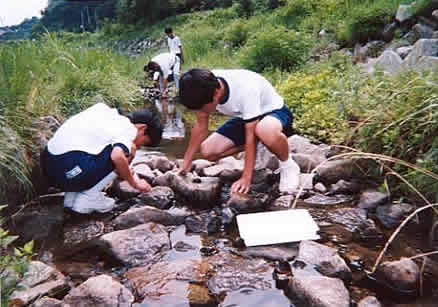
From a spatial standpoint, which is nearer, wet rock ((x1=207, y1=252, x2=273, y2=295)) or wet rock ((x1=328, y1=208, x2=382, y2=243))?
wet rock ((x1=207, y1=252, x2=273, y2=295))

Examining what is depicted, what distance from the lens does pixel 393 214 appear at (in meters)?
2.64

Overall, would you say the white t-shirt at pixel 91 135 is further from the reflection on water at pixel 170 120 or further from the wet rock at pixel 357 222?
the reflection on water at pixel 170 120

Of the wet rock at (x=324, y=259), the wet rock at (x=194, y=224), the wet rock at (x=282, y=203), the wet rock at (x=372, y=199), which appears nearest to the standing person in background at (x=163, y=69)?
the wet rock at (x=282, y=203)

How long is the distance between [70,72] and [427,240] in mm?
4445

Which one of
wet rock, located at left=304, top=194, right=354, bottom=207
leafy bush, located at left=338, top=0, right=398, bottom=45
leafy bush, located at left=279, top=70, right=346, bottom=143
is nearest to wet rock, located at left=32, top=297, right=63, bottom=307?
Result: wet rock, located at left=304, top=194, right=354, bottom=207

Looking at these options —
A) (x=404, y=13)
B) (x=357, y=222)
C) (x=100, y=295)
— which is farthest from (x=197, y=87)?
(x=404, y=13)

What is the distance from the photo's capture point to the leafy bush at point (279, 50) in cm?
730

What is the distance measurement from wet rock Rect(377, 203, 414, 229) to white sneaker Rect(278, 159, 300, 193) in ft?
2.13

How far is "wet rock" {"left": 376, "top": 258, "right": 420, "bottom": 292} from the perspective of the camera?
6.53 feet

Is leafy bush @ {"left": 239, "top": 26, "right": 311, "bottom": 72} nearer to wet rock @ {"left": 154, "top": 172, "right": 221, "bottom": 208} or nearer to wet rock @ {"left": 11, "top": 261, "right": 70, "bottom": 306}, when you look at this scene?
wet rock @ {"left": 154, "top": 172, "right": 221, "bottom": 208}

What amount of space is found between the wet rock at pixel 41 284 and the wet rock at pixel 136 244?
325 millimetres

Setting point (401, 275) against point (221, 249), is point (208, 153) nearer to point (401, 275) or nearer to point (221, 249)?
point (221, 249)

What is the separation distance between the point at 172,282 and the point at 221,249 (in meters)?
0.43

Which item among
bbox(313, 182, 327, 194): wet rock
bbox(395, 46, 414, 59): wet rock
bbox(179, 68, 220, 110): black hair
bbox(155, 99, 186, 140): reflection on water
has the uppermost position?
bbox(179, 68, 220, 110): black hair
